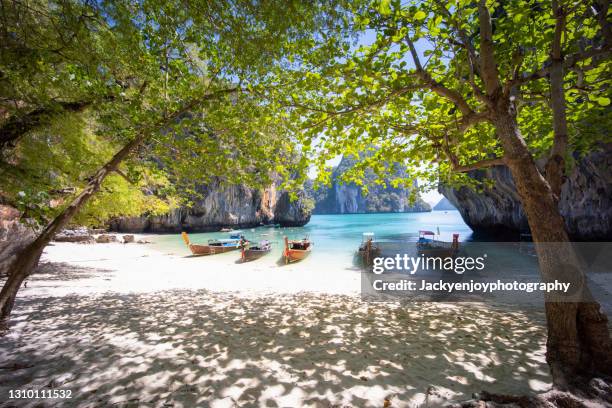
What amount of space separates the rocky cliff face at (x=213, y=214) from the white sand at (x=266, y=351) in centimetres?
3108

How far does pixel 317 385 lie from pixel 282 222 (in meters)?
63.5

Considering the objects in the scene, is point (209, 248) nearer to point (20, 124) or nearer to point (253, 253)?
point (253, 253)

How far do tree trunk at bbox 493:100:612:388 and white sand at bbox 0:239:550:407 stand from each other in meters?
0.44

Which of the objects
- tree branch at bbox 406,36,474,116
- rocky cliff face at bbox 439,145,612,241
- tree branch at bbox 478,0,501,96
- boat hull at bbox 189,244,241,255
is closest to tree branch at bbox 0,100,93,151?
tree branch at bbox 406,36,474,116

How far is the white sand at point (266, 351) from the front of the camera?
2957mm

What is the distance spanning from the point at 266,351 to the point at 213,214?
1737 inches

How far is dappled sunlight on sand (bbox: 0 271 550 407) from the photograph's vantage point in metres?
2.96

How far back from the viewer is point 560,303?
3.08 metres

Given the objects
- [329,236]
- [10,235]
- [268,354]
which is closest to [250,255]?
[10,235]

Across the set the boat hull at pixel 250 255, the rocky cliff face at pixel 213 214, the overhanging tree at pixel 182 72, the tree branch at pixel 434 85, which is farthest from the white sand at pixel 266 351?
the rocky cliff face at pixel 213 214

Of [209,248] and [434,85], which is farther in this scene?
[209,248]

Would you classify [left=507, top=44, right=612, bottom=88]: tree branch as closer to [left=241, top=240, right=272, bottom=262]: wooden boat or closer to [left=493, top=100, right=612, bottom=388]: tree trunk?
[left=493, top=100, right=612, bottom=388]: tree trunk

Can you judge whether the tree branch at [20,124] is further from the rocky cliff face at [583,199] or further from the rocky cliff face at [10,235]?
the rocky cliff face at [583,199]

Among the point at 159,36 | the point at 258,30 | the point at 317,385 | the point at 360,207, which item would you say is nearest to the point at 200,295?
the point at 317,385
